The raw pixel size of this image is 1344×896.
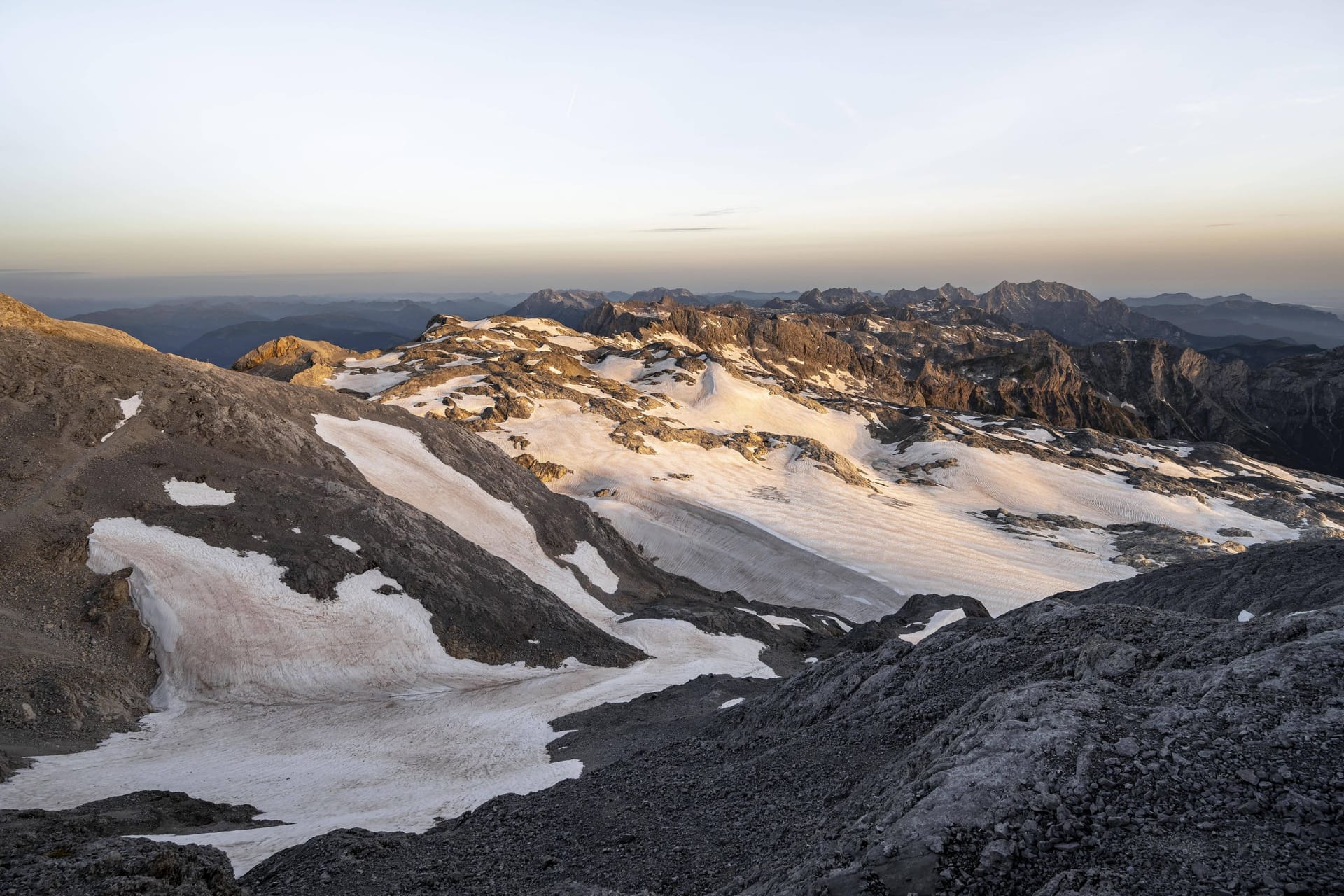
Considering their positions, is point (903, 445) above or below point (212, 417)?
below

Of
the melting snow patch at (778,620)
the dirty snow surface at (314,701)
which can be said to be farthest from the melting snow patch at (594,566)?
the melting snow patch at (778,620)

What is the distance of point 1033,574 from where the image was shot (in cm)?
7275

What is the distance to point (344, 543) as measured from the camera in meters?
37.8

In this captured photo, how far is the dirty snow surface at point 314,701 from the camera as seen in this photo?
67.3 ft

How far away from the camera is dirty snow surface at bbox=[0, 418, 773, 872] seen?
20500 mm

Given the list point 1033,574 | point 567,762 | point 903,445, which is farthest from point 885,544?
point 567,762

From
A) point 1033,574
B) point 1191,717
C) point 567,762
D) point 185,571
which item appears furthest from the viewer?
point 1033,574

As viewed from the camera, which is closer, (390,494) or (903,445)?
(390,494)

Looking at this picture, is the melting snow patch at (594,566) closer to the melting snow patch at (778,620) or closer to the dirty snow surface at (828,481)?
the melting snow patch at (778,620)

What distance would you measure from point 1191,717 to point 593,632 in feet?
115

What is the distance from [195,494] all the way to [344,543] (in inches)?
318

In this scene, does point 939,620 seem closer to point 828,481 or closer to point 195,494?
point 828,481

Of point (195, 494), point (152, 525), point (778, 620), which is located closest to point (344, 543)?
point (195, 494)

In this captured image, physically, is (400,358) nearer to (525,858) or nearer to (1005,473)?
(1005,473)
